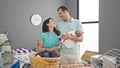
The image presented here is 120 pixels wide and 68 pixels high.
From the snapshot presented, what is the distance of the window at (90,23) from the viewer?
3.84 meters

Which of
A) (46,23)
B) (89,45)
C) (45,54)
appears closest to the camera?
(45,54)

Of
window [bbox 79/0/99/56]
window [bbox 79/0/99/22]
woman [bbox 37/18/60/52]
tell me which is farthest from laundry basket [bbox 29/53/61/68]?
window [bbox 79/0/99/22]

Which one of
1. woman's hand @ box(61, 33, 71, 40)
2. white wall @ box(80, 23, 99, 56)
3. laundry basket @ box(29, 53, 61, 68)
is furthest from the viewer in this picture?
white wall @ box(80, 23, 99, 56)

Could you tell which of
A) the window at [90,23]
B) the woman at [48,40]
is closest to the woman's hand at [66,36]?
the woman at [48,40]

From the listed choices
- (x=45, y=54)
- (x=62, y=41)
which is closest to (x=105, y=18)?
(x=62, y=41)

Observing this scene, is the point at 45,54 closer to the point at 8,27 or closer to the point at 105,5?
the point at 105,5

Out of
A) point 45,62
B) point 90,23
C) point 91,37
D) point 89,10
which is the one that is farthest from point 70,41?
point 89,10

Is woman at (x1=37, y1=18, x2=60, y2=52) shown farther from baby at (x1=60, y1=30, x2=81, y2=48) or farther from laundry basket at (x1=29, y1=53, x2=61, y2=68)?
laundry basket at (x1=29, y1=53, x2=61, y2=68)

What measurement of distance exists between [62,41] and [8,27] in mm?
2225

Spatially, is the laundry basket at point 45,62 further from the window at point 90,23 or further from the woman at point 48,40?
the window at point 90,23

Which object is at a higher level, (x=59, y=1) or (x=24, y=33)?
(x=59, y=1)

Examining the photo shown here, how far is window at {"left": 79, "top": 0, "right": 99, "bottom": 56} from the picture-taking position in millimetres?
3841

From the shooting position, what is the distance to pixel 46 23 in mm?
2156

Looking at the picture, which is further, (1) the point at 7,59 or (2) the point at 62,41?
(2) the point at 62,41
